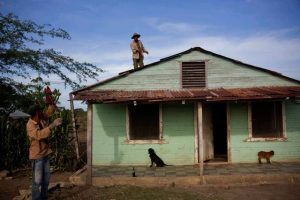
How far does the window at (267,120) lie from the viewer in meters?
11.1

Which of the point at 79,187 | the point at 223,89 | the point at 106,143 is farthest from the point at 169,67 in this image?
the point at 79,187

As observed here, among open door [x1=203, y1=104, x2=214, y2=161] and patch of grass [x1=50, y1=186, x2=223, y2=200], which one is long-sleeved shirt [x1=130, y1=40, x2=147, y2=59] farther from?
patch of grass [x1=50, y1=186, x2=223, y2=200]

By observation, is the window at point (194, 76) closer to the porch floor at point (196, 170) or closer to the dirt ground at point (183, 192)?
the porch floor at point (196, 170)

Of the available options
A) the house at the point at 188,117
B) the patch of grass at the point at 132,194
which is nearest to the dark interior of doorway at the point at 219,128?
the house at the point at 188,117

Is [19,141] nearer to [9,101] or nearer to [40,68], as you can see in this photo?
[9,101]

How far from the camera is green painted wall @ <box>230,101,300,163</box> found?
1101 centimetres

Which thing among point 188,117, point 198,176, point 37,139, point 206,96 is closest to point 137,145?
point 188,117

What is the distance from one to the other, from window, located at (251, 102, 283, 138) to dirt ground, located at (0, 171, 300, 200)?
111 inches

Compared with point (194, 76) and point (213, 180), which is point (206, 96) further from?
point (213, 180)

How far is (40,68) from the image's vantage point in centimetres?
1382

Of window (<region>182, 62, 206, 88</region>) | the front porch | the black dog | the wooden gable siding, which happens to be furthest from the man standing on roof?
the front porch

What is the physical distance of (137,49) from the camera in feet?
42.0

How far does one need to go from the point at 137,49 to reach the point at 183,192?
6.84 m

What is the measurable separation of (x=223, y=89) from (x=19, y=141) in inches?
340
